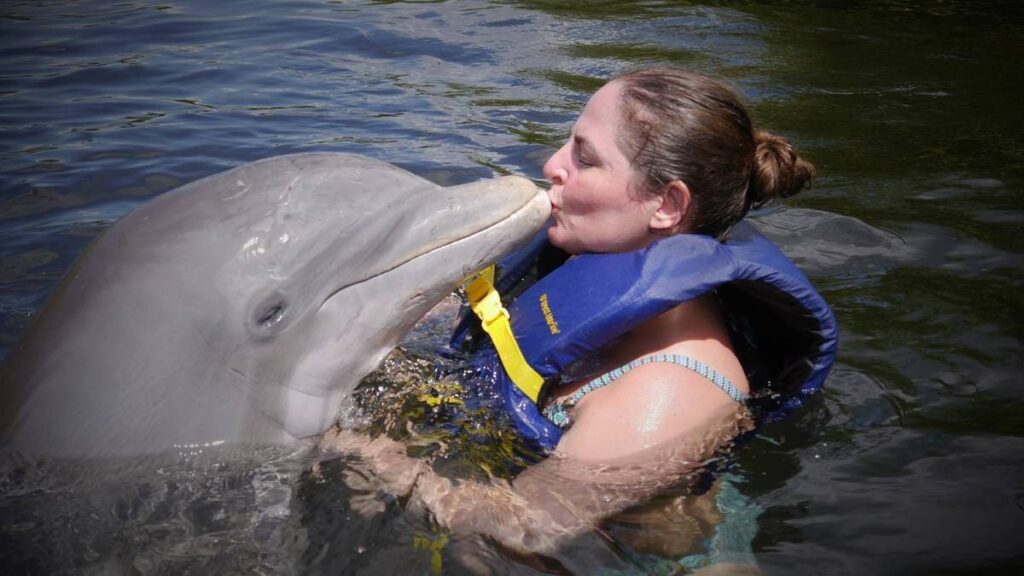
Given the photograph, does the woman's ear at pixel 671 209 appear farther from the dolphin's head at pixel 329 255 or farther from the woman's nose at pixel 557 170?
the dolphin's head at pixel 329 255

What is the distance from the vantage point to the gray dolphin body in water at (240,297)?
3.45m

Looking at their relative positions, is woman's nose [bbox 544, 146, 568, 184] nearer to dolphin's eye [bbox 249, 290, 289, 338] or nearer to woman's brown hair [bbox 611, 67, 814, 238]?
woman's brown hair [bbox 611, 67, 814, 238]

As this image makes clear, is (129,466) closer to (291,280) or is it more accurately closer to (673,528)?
(291,280)

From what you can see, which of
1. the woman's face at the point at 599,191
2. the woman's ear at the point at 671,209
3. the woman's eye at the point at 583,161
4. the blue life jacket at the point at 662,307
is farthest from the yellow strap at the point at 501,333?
the woman's ear at the point at 671,209

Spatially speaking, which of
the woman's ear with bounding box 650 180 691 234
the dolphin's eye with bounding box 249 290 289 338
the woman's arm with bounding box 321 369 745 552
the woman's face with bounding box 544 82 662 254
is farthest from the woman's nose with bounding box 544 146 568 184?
the dolphin's eye with bounding box 249 290 289 338

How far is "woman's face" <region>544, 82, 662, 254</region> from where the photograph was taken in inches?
169

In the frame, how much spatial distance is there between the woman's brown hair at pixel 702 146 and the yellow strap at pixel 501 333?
2.57ft

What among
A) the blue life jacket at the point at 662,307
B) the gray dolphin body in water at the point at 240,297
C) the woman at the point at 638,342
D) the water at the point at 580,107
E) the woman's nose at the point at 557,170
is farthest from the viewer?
the woman's nose at the point at 557,170

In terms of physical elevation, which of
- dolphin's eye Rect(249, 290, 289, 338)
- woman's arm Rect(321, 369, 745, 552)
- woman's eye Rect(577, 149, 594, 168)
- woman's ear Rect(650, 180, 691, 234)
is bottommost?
woman's arm Rect(321, 369, 745, 552)

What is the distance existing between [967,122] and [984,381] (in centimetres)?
440

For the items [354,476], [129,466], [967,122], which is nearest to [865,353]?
[354,476]

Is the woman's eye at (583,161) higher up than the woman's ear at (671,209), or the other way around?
the woman's eye at (583,161)

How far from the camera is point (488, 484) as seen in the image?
4012mm

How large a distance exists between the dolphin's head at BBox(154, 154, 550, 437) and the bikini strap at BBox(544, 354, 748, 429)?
2.64 feet
